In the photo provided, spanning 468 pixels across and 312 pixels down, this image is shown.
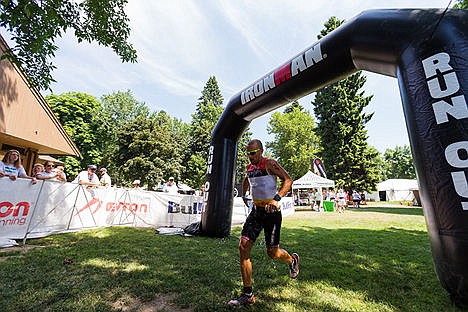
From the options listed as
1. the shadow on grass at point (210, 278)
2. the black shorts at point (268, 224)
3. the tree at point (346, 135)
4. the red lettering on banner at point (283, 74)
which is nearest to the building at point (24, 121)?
the shadow on grass at point (210, 278)

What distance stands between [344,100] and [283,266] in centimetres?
2967

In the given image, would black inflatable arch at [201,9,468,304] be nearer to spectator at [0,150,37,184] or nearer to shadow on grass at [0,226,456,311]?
shadow on grass at [0,226,456,311]

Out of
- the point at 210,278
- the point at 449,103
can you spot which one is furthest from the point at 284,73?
the point at 210,278

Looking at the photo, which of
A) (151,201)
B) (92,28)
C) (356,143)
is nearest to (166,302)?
(92,28)

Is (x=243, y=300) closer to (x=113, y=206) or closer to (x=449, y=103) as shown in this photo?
(x=449, y=103)

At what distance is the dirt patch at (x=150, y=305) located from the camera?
267cm

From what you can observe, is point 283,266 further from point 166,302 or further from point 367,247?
point 367,247

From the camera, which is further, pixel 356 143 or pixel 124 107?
pixel 124 107

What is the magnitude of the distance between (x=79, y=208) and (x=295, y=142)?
30.5 metres

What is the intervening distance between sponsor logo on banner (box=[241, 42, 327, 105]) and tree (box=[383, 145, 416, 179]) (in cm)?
7453

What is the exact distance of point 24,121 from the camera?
34.9ft

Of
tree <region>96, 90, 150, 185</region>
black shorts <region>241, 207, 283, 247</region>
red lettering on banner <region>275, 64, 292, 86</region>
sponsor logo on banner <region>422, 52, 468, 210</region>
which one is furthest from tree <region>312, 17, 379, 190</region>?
tree <region>96, 90, 150, 185</region>

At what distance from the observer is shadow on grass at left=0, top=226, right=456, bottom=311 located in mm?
2834

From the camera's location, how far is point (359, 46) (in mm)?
3965
